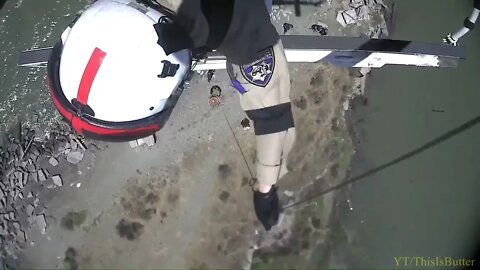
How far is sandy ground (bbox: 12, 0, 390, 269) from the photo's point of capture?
3.37m

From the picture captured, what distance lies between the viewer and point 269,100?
94.3 inches

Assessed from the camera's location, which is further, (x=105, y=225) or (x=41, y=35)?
(x=41, y=35)

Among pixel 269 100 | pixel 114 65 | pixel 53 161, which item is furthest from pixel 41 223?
pixel 269 100

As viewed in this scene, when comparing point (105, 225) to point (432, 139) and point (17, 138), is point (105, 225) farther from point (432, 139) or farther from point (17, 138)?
point (432, 139)

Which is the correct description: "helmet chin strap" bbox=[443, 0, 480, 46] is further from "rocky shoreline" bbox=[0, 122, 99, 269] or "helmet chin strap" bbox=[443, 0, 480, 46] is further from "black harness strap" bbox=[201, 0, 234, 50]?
"rocky shoreline" bbox=[0, 122, 99, 269]

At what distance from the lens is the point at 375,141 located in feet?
11.6

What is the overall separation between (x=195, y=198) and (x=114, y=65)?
1511 mm

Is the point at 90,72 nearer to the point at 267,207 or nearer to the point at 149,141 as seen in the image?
the point at 149,141

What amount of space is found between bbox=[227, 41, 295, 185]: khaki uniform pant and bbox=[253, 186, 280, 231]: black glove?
0.67 m

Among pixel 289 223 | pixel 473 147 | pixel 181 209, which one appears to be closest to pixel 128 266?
pixel 181 209

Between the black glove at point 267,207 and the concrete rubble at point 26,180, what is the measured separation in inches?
50.9

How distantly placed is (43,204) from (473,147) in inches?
123

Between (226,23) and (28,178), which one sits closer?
(226,23)

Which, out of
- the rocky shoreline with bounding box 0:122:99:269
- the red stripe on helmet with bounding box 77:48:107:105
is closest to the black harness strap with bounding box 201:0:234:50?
the red stripe on helmet with bounding box 77:48:107:105
